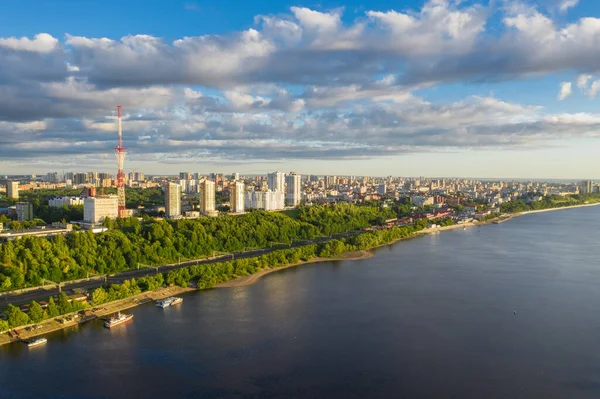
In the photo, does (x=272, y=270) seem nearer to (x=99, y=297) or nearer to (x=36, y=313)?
(x=99, y=297)

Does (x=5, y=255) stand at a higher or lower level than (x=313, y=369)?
higher

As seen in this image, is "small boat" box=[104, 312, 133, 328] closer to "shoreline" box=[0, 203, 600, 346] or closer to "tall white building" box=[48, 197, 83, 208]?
"shoreline" box=[0, 203, 600, 346]

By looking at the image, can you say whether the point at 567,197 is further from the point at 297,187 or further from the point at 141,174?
the point at 141,174

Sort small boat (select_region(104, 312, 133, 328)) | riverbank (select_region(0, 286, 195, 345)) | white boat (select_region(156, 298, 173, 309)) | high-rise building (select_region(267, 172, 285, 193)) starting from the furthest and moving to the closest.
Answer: high-rise building (select_region(267, 172, 285, 193)) < white boat (select_region(156, 298, 173, 309)) < small boat (select_region(104, 312, 133, 328)) < riverbank (select_region(0, 286, 195, 345))

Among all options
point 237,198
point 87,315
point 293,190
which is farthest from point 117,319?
point 293,190

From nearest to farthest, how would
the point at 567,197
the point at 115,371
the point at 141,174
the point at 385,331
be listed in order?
the point at 115,371 → the point at 385,331 → the point at 567,197 → the point at 141,174

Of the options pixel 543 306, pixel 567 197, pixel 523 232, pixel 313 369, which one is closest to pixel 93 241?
pixel 313 369

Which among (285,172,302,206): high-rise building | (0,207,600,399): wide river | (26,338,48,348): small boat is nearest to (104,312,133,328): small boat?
(0,207,600,399): wide river
